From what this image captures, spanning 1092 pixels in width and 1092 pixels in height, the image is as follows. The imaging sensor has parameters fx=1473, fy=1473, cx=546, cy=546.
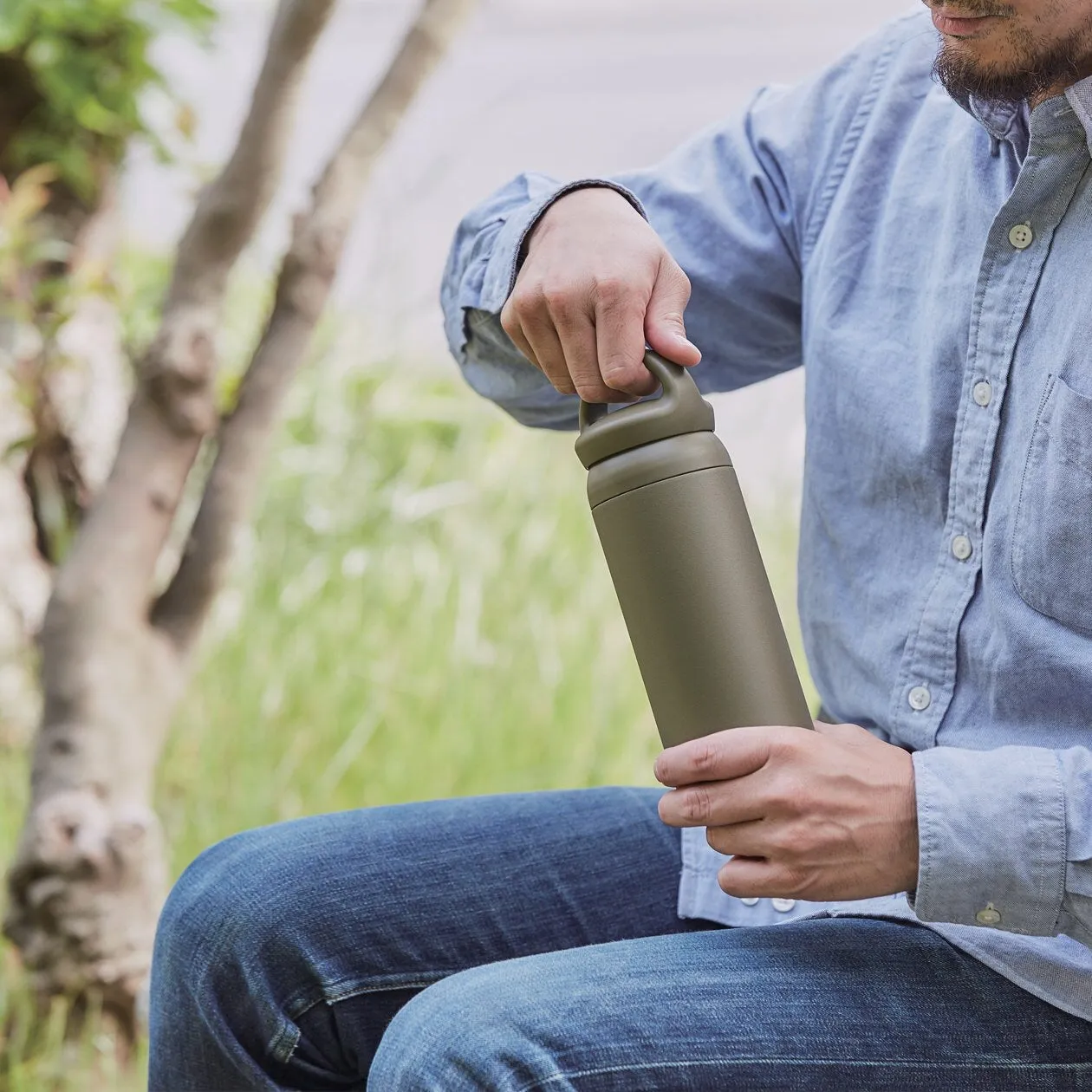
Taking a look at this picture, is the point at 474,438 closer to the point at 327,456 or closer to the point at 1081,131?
the point at 327,456

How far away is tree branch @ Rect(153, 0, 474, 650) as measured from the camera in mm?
1977

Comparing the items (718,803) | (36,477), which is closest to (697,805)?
(718,803)

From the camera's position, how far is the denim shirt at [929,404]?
1072 millimetres

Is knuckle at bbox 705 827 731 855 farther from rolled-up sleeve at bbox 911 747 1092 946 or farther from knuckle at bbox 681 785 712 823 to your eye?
rolled-up sleeve at bbox 911 747 1092 946

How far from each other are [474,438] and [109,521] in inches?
62.1

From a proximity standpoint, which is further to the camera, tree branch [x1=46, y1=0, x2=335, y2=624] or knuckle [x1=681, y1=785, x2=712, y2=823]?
tree branch [x1=46, y1=0, x2=335, y2=624]

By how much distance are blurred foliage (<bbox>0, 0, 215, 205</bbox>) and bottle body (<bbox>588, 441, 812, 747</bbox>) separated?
150cm

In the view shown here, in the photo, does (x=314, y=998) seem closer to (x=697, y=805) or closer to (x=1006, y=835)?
(x=697, y=805)

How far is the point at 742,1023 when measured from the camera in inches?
41.8

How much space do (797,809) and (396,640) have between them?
73.3 inches

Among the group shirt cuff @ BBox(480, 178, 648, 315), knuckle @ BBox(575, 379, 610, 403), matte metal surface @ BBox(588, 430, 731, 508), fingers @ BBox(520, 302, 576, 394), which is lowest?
matte metal surface @ BBox(588, 430, 731, 508)

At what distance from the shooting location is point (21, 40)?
2439 mm

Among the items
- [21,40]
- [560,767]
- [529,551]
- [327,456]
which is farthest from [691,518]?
[327,456]

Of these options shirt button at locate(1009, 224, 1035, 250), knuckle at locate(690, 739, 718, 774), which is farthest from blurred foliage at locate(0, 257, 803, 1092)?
shirt button at locate(1009, 224, 1035, 250)
